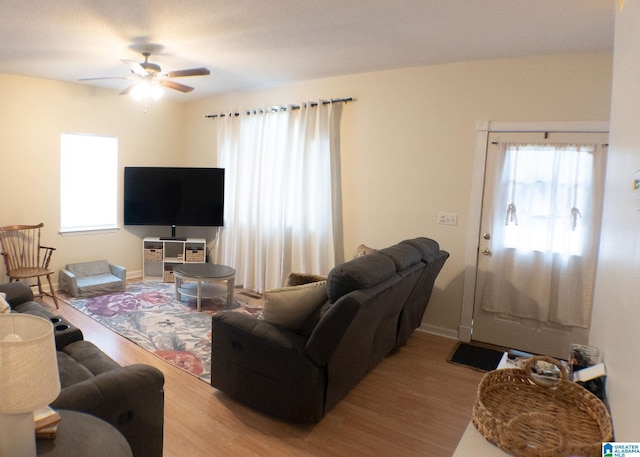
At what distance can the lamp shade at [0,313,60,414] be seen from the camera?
38.7 inches

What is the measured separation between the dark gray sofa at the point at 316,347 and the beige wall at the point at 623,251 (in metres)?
1.15

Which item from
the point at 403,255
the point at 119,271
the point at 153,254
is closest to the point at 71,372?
the point at 403,255

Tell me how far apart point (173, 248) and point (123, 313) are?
1812mm

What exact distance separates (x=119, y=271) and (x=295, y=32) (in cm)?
388

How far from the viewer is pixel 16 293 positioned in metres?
3.07

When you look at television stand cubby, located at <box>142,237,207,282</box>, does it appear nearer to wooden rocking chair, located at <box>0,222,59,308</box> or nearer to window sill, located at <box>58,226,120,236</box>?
window sill, located at <box>58,226,120,236</box>

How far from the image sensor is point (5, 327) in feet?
3.71

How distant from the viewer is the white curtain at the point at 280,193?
468 cm

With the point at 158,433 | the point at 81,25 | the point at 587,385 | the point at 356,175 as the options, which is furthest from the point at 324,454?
the point at 81,25

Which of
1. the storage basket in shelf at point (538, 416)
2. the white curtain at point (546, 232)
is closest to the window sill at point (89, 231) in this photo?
the white curtain at point (546, 232)

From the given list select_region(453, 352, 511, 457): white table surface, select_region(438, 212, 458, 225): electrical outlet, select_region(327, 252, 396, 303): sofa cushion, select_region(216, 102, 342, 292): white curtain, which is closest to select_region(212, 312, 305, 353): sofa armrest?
select_region(327, 252, 396, 303): sofa cushion

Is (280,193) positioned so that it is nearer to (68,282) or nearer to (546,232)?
(68,282)

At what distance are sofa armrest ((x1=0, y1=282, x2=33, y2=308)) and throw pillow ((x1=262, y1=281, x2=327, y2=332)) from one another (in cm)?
198

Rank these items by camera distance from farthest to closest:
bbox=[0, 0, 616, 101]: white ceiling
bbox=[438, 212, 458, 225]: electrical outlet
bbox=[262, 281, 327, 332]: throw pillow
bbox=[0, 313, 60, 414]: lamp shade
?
bbox=[438, 212, 458, 225]: electrical outlet < bbox=[0, 0, 616, 101]: white ceiling < bbox=[262, 281, 327, 332]: throw pillow < bbox=[0, 313, 60, 414]: lamp shade
